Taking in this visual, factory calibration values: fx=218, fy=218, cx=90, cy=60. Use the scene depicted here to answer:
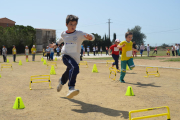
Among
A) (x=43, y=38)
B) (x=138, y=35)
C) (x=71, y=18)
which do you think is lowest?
(x=71, y=18)

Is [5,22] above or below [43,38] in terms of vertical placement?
above

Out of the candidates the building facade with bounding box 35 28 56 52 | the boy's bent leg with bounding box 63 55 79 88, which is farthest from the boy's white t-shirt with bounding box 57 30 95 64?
the building facade with bounding box 35 28 56 52

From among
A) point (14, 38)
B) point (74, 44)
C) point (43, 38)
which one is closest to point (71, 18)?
point (74, 44)

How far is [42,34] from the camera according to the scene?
250 ft

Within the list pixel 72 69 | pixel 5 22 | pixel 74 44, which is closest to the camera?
pixel 72 69

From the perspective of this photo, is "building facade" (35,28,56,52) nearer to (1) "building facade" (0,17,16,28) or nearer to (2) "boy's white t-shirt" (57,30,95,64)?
(1) "building facade" (0,17,16,28)

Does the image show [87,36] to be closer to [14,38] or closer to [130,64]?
[130,64]

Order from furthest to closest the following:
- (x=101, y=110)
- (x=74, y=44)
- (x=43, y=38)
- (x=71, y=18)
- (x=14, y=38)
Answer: (x=43, y=38), (x=14, y=38), (x=74, y=44), (x=71, y=18), (x=101, y=110)

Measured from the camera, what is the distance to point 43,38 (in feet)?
249

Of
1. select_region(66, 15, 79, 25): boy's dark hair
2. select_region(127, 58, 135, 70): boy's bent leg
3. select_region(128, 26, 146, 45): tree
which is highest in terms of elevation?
select_region(128, 26, 146, 45): tree

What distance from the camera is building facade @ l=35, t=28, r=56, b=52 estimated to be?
7479cm

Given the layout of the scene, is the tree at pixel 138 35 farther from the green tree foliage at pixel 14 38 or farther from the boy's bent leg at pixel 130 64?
the boy's bent leg at pixel 130 64

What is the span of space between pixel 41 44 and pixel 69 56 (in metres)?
71.3

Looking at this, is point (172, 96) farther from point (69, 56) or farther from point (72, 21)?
point (72, 21)
